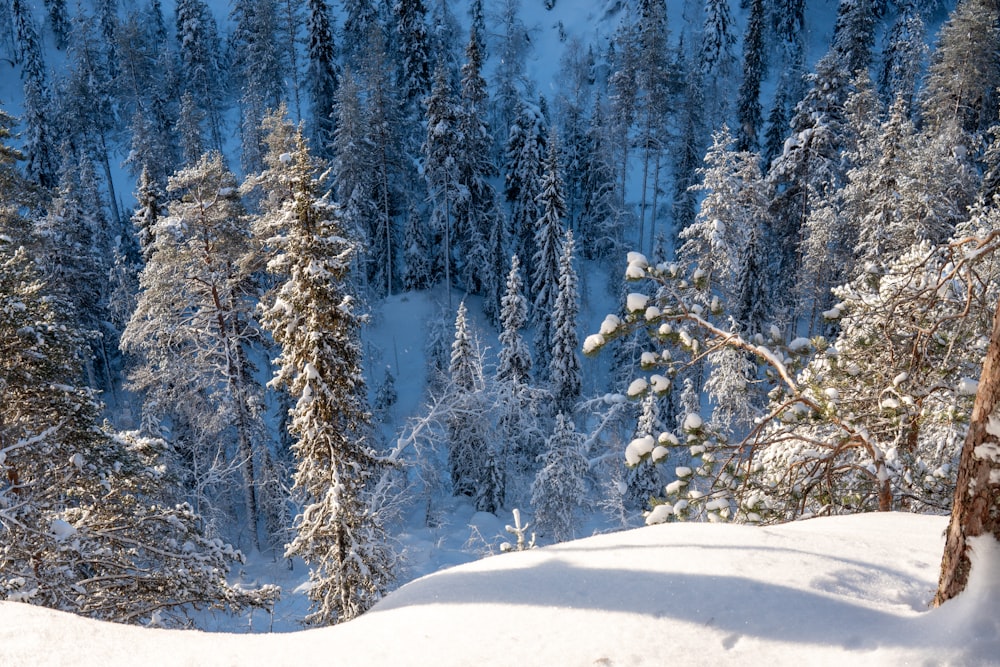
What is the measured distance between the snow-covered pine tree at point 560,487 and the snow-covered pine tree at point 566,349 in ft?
18.5

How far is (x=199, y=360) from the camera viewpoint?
1895 cm

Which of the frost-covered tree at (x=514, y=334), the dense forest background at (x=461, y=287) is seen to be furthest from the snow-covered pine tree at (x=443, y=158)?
the frost-covered tree at (x=514, y=334)

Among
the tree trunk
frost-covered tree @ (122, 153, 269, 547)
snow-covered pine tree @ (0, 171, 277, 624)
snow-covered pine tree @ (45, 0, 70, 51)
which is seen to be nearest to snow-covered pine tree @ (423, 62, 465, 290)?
frost-covered tree @ (122, 153, 269, 547)

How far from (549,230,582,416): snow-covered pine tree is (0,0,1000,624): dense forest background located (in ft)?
0.49

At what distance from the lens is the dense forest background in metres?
5.88

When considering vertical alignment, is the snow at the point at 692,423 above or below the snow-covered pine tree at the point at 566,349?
above

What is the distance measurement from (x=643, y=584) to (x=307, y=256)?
30.6ft

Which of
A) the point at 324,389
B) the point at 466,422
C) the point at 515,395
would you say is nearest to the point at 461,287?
the point at 515,395

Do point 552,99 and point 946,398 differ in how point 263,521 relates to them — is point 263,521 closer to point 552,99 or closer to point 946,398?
point 946,398

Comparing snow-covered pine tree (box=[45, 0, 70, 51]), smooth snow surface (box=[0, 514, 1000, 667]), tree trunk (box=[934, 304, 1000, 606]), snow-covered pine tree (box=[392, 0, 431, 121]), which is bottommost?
smooth snow surface (box=[0, 514, 1000, 667])

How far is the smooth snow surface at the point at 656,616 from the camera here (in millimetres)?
2861

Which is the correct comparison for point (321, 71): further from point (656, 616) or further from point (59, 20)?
point (656, 616)

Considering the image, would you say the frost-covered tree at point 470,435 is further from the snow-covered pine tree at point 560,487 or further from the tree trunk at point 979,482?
the tree trunk at point 979,482

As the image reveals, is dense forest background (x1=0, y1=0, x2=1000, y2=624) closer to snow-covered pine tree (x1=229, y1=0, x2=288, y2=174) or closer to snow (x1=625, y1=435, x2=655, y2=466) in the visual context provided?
snow (x1=625, y1=435, x2=655, y2=466)
